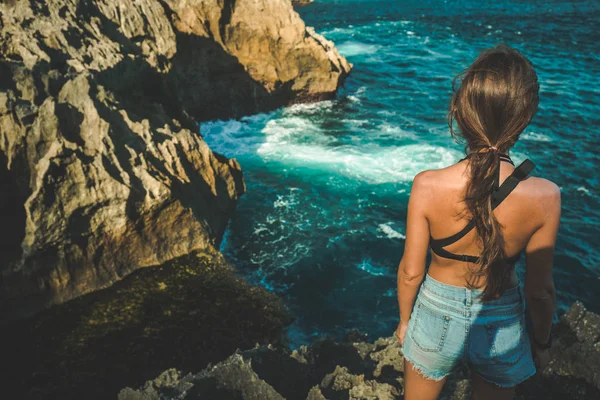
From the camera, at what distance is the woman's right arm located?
7.91 feet

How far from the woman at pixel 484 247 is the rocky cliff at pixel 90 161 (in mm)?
6148

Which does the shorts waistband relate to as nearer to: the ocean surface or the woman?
the woman

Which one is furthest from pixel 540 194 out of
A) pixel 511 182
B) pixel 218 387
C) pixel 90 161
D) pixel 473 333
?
pixel 90 161

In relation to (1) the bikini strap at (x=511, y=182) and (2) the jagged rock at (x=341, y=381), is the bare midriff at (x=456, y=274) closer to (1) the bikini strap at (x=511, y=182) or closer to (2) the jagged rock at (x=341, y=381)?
(1) the bikini strap at (x=511, y=182)

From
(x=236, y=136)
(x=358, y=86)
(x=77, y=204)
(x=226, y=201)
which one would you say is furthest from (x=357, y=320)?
(x=358, y=86)

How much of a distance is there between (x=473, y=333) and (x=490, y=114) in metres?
1.33

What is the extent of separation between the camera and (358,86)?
2227 centimetres

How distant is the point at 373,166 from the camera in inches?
573

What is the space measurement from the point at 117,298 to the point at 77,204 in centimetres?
173

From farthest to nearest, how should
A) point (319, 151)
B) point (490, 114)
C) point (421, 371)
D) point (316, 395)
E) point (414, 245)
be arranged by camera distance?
point (319, 151)
point (316, 395)
point (421, 371)
point (414, 245)
point (490, 114)

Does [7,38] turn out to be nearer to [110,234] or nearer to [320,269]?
[110,234]

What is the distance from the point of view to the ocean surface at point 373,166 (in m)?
9.39

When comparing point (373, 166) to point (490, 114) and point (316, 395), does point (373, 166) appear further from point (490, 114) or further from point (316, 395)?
point (490, 114)

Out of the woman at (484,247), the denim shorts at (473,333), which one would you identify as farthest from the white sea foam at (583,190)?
the denim shorts at (473,333)
